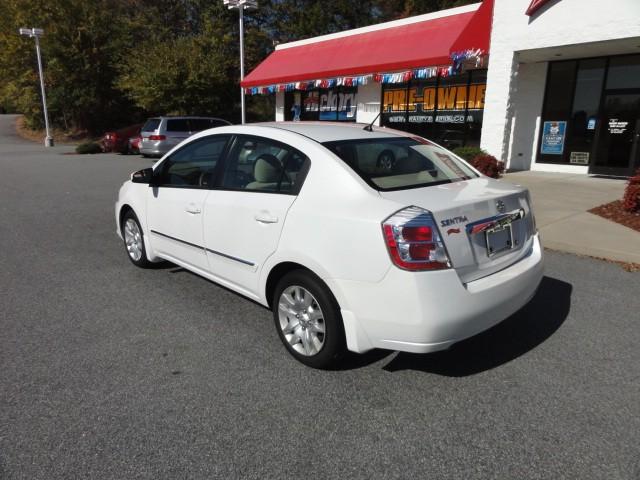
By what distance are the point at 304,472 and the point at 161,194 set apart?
3.11 metres

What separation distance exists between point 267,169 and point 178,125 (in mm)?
16486

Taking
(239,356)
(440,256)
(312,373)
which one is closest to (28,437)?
(239,356)

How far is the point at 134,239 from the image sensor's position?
17.5 feet

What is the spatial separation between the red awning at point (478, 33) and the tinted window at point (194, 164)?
34.9 ft

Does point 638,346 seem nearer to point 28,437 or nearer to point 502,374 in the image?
point 502,374

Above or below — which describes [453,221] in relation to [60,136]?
above

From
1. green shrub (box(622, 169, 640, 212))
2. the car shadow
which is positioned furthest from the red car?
the car shadow

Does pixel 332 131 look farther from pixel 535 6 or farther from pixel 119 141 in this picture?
pixel 119 141

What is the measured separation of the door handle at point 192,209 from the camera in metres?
4.05

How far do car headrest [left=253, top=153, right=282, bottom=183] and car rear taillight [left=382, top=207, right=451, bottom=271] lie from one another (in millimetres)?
1100

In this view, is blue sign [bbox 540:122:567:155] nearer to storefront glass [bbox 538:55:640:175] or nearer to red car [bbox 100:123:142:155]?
storefront glass [bbox 538:55:640:175]

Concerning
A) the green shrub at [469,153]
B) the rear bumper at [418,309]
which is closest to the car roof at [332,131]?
the rear bumper at [418,309]

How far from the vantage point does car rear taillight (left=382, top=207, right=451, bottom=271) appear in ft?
8.72

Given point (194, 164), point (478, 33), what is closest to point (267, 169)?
point (194, 164)
